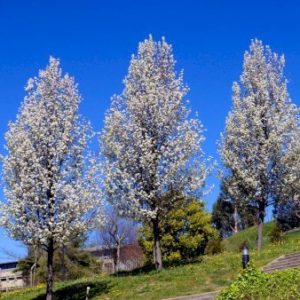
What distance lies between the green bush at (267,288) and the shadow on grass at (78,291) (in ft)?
39.3

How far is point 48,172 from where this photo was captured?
66.0 ft

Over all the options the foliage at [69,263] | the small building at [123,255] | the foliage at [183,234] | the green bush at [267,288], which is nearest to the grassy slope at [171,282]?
the green bush at [267,288]

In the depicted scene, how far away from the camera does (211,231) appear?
4244cm

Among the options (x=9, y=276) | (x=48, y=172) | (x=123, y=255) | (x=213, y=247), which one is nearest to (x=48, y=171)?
(x=48, y=172)

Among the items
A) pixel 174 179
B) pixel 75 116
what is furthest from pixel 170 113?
pixel 75 116

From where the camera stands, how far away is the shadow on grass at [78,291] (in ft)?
70.0

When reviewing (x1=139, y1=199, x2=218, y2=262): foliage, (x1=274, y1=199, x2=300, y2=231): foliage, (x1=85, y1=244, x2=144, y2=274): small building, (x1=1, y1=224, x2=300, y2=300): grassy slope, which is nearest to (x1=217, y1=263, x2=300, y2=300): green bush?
(x1=1, y1=224, x2=300, y2=300): grassy slope

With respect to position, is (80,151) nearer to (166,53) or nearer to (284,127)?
(166,53)

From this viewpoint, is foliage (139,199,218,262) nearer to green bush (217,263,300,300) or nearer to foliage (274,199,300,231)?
foliage (274,199,300,231)

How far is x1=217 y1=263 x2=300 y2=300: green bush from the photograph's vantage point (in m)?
9.57

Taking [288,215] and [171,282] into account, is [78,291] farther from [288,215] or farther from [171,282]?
[288,215]

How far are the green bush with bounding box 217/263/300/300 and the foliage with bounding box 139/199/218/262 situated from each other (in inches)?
1199

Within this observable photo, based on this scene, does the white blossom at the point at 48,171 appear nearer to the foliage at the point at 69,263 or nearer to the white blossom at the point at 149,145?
the white blossom at the point at 149,145

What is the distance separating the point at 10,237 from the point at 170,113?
8.32m
